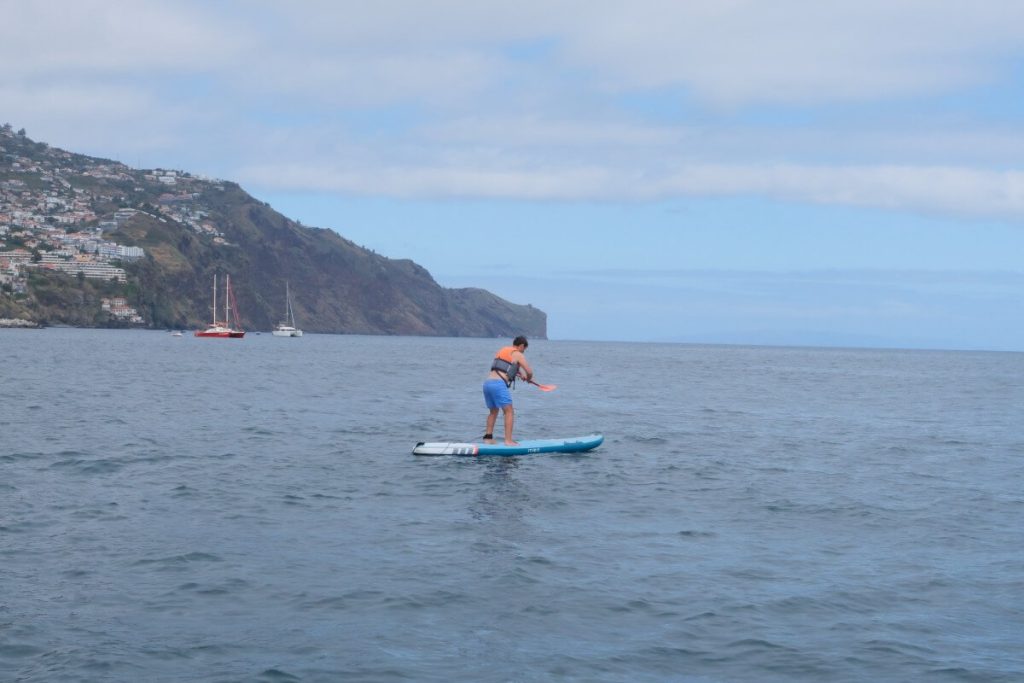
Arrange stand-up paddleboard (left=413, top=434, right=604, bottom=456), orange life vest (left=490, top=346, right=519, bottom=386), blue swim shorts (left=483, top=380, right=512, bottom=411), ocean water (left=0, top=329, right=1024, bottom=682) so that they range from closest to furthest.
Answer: ocean water (left=0, top=329, right=1024, bottom=682), orange life vest (left=490, top=346, right=519, bottom=386), blue swim shorts (left=483, top=380, right=512, bottom=411), stand-up paddleboard (left=413, top=434, right=604, bottom=456)

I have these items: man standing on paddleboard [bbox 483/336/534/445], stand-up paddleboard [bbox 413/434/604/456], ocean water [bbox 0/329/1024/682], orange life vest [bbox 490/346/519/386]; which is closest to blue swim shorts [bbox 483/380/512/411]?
man standing on paddleboard [bbox 483/336/534/445]

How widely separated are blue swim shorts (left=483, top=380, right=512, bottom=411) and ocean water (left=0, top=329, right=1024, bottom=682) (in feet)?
4.68

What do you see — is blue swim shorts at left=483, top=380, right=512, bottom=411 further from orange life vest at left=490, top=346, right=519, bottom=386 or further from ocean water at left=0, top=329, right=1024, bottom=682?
ocean water at left=0, top=329, right=1024, bottom=682

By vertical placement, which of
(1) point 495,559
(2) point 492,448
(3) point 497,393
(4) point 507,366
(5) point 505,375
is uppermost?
(4) point 507,366

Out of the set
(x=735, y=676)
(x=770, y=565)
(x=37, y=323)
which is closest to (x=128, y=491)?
(x=770, y=565)

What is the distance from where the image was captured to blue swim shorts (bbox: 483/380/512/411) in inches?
977

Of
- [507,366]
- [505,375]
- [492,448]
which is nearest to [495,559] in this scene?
[505,375]

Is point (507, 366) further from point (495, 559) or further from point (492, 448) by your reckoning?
point (495, 559)

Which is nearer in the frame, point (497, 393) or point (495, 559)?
point (495, 559)

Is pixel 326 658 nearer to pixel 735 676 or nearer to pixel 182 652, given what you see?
pixel 182 652

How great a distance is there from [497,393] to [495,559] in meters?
10.6

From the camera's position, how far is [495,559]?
14.4 meters

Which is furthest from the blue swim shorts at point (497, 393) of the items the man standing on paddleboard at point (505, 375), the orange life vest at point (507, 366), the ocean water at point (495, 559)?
the ocean water at point (495, 559)

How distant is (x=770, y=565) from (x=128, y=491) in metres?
11.3
